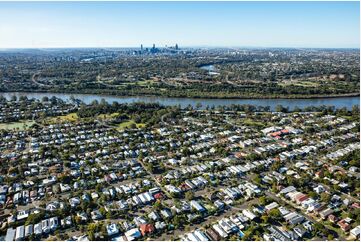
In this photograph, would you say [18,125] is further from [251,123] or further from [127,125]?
[251,123]

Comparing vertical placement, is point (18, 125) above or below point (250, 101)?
below

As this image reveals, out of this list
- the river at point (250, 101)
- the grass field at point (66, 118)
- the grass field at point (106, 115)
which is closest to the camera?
the grass field at point (66, 118)

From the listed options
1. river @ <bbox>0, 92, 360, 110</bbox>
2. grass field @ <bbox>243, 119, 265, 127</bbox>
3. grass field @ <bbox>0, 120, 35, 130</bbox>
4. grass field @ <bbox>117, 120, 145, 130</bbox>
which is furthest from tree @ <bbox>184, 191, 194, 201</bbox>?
river @ <bbox>0, 92, 360, 110</bbox>

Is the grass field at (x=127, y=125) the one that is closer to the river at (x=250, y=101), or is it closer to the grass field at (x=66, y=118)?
the grass field at (x=66, y=118)

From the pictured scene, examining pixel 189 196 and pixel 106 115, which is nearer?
pixel 189 196

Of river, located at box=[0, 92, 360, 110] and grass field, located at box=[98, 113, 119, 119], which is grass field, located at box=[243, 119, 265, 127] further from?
grass field, located at box=[98, 113, 119, 119]

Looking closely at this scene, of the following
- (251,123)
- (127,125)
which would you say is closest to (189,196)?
(127,125)

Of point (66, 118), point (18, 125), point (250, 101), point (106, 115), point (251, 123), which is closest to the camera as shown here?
point (251, 123)

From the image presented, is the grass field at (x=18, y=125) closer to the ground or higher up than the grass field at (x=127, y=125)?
closer to the ground

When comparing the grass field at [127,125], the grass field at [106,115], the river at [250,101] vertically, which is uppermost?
the river at [250,101]

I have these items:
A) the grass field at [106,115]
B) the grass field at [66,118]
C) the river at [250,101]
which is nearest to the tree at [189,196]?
the grass field at [106,115]

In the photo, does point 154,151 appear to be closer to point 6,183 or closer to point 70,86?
point 6,183
